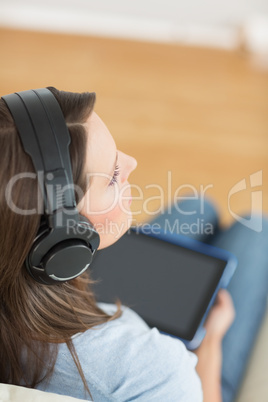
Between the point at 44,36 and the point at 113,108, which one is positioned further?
the point at 44,36

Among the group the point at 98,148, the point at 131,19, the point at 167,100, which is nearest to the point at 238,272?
the point at 98,148

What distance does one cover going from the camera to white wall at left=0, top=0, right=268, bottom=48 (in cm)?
241

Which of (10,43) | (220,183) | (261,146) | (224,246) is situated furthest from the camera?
(10,43)

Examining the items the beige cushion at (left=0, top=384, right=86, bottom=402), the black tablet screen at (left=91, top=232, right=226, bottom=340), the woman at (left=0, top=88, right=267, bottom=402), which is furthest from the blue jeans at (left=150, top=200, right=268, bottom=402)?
the beige cushion at (left=0, top=384, right=86, bottom=402)

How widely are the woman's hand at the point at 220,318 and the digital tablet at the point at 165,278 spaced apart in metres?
0.04

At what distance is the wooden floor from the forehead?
3.41 feet

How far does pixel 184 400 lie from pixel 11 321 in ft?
0.92

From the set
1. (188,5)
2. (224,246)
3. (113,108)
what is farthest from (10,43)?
(224,246)

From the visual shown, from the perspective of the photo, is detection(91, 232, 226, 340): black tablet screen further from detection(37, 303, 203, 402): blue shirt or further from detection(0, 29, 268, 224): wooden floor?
detection(0, 29, 268, 224): wooden floor

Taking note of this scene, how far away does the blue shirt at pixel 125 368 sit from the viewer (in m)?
0.71

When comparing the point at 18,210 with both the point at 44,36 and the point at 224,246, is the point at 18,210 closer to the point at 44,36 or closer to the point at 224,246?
the point at 224,246

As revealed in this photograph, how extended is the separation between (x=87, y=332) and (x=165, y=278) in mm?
314

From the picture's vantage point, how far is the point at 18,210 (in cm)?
59

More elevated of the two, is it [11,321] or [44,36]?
[44,36]
